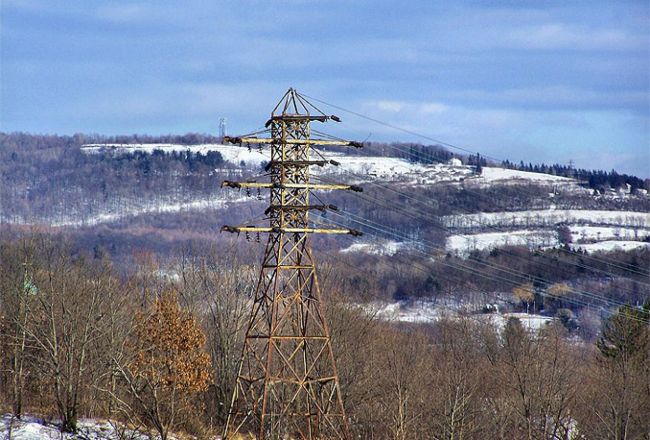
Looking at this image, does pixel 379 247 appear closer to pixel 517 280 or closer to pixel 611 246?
pixel 611 246

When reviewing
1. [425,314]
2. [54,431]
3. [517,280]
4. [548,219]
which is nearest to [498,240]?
[548,219]

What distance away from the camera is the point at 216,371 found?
2240 inches

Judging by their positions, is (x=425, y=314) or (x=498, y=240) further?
(x=498, y=240)

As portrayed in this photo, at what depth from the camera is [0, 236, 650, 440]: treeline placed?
42.9 meters

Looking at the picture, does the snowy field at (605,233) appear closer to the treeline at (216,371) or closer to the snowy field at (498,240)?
the snowy field at (498,240)

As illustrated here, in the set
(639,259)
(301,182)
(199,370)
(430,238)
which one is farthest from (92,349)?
(430,238)

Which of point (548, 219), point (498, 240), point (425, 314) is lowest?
point (425, 314)

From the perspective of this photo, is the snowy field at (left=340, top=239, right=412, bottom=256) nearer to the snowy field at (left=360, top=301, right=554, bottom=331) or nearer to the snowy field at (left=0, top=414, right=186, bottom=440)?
the snowy field at (left=360, top=301, right=554, bottom=331)

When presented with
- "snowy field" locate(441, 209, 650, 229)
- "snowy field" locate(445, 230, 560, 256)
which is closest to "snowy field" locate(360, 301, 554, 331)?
"snowy field" locate(445, 230, 560, 256)

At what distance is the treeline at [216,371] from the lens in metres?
42.9

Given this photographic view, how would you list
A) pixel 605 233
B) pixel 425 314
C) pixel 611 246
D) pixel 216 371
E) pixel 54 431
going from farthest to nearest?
pixel 605 233 → pixel 611 246 → pixel 425 314 → pixel 216 371 → pixel 54 431

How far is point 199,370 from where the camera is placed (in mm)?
44312

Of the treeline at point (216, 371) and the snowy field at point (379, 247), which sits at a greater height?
the treeline at point (216, 371)

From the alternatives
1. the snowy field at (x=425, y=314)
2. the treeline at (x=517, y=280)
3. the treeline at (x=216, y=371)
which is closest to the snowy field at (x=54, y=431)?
the treeline at (x=216, y=371)
